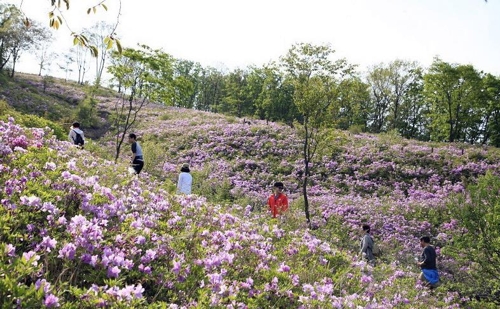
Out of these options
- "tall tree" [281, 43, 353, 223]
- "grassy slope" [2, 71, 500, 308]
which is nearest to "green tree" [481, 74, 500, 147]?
"grassy slope" [2, 71, 500, 308]

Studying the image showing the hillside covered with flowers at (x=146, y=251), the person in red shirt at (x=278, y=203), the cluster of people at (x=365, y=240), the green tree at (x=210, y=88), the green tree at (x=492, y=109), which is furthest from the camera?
the green tree at (x=210, y=88)

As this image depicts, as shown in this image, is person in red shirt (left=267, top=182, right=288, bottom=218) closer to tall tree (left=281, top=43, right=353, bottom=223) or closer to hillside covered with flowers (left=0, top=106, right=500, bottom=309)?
hillside covered with flowers (left=0, top=106, right=500, bottom=309)

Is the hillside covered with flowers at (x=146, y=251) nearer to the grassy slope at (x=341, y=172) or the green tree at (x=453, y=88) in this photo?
the grassy slope at (x=341, y=172)

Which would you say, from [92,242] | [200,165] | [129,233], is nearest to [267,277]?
[129,233]

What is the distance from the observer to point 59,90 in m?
48.7

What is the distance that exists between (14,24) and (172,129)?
27655 millimetres

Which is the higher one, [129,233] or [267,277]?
[129,233]

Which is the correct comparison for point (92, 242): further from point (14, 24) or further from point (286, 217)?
point (14, 24)

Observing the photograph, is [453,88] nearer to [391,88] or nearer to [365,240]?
[391,88]

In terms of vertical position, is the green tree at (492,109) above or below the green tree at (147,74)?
above

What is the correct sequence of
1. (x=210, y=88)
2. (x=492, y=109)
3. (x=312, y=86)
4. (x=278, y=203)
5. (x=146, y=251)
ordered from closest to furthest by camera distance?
(x=146, y=251)
(x=278, y=203)
(x=312, y=86)
(x=492, y=109)
(x=210, y=88)

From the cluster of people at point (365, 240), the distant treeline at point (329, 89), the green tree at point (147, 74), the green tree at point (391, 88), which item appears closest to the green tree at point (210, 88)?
the distant treeline at point (329, 89)

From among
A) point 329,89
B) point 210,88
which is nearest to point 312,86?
point 329,89

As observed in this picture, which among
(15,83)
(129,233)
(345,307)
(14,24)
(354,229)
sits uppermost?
(14,24)
